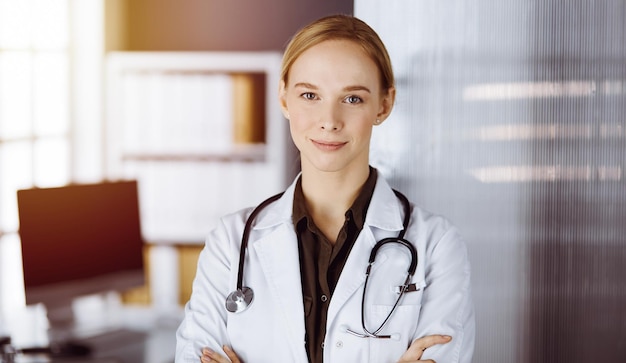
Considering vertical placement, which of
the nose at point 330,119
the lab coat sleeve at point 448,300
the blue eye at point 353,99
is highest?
the blue eye at point 353,99

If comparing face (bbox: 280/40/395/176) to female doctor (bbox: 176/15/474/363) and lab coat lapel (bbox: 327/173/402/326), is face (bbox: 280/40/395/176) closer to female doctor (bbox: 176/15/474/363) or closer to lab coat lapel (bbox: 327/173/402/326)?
female doctor (bbox: 176/15/474/363)

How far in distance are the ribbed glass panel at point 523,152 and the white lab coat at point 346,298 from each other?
0.99 m

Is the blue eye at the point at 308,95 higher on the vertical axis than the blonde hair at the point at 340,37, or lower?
lower

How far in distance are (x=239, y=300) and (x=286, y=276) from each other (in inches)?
4.2

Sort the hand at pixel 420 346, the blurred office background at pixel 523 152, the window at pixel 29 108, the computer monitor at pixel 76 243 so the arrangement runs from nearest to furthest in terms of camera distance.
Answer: the hand at pixel 420 346
the computer monitor at pixel 76 243
the blurred office background at pixel 523 152
the window at pixel 29 108

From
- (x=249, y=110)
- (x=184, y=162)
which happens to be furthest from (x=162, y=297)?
(x=249, y=110)

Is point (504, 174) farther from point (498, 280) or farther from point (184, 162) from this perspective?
point (184, 162)

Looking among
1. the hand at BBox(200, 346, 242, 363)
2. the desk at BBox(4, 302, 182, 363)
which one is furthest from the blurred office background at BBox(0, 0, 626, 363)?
the hand at BBox(200, 346, 242, 363)

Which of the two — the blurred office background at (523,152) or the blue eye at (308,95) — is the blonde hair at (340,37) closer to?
the blue eye at (308,95)

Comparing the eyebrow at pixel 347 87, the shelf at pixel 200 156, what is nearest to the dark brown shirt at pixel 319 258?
the eyebrow at pixel 347 87

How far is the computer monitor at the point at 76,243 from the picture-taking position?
91.0 inches

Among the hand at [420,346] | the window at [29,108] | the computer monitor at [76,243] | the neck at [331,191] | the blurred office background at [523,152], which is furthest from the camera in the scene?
the window at [29,108]

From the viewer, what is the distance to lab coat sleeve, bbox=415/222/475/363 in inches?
63.2

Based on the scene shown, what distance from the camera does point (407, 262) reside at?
166 cm
